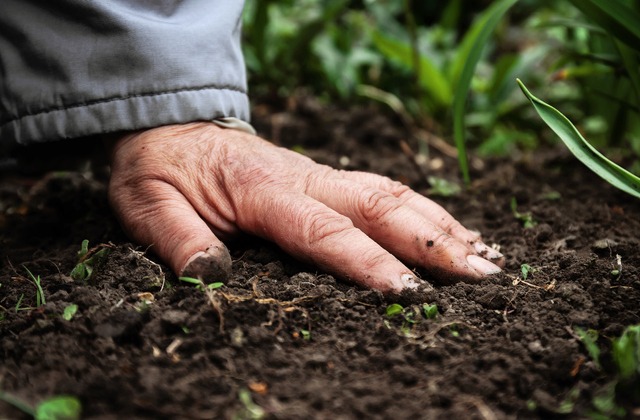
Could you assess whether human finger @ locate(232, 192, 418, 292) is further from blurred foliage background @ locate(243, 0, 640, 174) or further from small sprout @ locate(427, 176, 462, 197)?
blurred foliage background @ locate(243, 0, 640, 174)

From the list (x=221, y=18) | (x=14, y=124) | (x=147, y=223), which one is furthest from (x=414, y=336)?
(x=14, y=124)

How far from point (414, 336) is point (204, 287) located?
1.33ft

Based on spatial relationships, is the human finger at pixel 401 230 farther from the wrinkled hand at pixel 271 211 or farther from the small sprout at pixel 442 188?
the small sprout at pixel 442 188

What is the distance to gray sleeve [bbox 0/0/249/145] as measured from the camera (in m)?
1.52

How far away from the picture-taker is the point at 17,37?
5.10 ft

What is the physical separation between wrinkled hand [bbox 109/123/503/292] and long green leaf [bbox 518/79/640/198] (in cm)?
29

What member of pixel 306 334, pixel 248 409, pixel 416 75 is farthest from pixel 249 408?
pixel 416 75

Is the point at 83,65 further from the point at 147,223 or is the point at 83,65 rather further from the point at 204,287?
the point at 204,287

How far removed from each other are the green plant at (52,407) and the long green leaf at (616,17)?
1.41m

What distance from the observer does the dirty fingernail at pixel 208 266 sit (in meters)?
1.26

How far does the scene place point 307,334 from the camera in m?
1.17

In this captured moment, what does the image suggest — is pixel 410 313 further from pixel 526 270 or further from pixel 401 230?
pixel 526 270

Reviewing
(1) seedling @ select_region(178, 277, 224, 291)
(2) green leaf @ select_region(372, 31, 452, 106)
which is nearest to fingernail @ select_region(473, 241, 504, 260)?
(1) seedling @ select_region(178, 277, 224, 291)

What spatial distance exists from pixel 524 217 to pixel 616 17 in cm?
55
